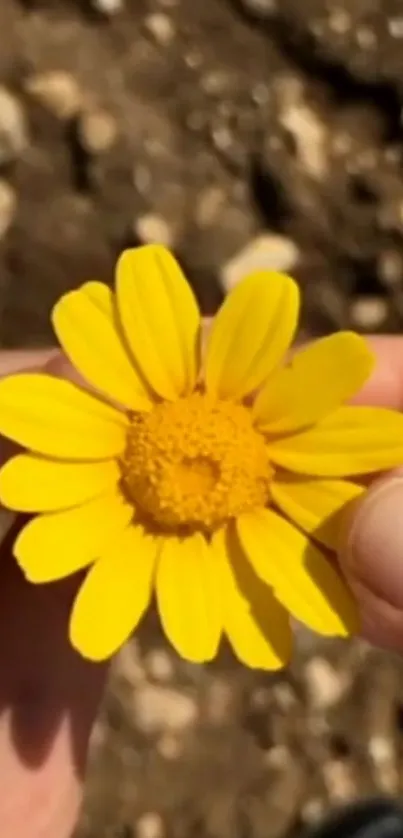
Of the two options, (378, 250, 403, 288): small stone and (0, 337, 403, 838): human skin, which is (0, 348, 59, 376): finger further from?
(378, 250, 403, 288): small stone

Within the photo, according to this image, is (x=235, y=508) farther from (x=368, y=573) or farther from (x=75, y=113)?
(x=75, y=113)

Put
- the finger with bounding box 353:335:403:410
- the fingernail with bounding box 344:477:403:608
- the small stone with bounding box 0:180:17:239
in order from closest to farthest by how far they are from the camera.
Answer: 1. the fingernail with bounding box 344:477:403:608
2. the finger with bounding box 353:335:403:410
3. the small stone with bounding box 0:180:17:239

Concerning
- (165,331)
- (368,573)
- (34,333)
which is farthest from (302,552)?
(34,333)

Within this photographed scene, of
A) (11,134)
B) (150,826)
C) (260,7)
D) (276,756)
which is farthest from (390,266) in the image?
(150,826)

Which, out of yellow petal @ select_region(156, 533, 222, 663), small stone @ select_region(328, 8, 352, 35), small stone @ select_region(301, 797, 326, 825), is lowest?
small stone @ select_region(301, 797, 326, 825)

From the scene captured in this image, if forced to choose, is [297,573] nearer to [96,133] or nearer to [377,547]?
[377,547]

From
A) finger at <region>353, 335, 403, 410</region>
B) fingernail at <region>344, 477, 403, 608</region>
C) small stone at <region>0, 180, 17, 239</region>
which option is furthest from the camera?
small stone at <region>0, 180, 17, 239</region>

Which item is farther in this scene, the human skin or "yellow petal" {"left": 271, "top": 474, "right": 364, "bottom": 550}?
the human skin

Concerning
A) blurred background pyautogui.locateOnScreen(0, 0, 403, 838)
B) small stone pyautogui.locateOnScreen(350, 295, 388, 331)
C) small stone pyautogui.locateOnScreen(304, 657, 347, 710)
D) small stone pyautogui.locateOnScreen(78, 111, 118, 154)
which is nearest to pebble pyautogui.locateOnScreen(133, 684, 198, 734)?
blurred background pyautogui.locateOnScreen(0, 0, 403, 838)

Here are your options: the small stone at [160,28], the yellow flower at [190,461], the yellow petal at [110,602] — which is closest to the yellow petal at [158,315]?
the yellow flower at [190,461]
